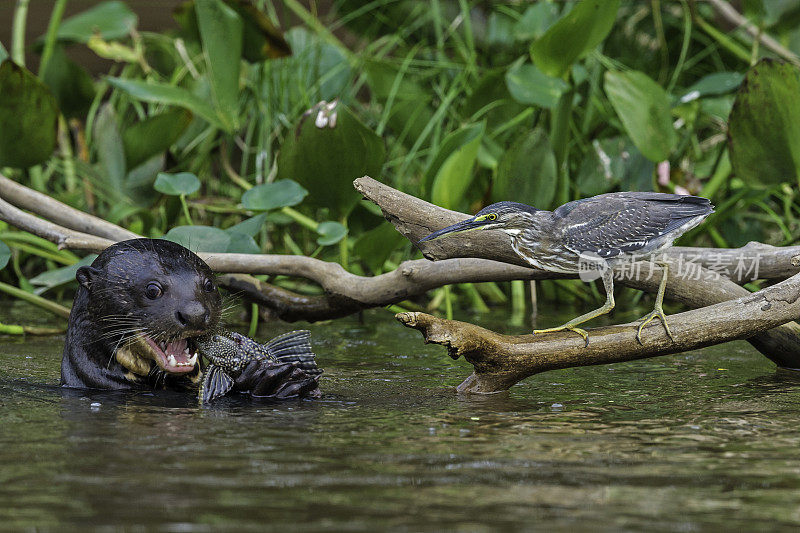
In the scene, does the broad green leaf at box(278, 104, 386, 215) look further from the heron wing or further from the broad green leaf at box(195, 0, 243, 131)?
the heron wing

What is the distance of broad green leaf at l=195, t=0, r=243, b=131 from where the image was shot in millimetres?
4863

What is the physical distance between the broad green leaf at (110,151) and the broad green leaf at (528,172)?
219cm

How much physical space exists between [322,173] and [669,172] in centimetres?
198

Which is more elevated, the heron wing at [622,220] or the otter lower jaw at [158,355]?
the heron wing at [622,220]

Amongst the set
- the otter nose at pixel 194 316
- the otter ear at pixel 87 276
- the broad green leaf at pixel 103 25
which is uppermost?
the broad green leaf at pixel 103 25

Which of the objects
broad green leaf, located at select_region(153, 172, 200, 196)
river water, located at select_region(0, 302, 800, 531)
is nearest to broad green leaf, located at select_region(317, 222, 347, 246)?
broad green leaf, located at select_region(153, 172, 200, 196)

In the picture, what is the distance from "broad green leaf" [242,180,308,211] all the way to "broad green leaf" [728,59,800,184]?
69.6 inches

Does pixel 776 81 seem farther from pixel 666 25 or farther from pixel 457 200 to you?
pixel 666 25

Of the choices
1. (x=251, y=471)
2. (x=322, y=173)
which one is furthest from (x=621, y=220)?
(x=322, y=173)

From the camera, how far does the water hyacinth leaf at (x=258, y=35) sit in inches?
192

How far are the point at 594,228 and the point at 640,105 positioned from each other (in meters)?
1.99

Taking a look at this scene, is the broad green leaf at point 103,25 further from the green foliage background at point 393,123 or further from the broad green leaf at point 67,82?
the broad green leaf at point 67,82

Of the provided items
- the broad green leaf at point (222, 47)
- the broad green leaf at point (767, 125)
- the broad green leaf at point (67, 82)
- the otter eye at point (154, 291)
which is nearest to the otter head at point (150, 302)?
the otter eye at point (154, 291)

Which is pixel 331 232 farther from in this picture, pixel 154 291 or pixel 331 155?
pixel 154 291
